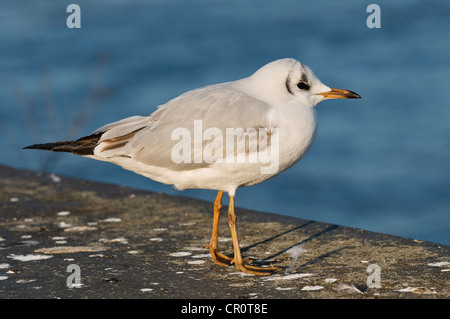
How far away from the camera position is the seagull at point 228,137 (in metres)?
Answer: 4.54

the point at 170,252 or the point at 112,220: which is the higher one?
the point at 112,220

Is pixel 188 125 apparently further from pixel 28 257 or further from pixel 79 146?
pixel 28 257

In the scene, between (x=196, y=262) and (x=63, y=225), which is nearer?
(x=196, y=262)

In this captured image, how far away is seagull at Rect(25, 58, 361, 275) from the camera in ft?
14.9

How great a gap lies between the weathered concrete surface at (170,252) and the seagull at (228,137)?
0.28 m

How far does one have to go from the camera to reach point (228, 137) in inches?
179

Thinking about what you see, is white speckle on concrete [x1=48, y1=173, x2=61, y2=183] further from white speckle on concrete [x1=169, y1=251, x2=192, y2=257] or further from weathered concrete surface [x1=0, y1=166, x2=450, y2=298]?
white speckle on concrete [x1=169, y1=251, x2=192, y2=257]

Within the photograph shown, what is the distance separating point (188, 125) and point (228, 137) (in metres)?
0.28

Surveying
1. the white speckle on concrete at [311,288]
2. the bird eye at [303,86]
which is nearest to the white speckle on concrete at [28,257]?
the white speckle on concrete at [311,288]

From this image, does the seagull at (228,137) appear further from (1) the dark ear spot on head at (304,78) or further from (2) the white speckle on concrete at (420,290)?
(2) the white speckle on concrete at (420,290)

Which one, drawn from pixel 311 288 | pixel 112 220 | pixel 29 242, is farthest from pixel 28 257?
pixel 311 288

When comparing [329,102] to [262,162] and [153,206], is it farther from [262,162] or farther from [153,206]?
[262,162]

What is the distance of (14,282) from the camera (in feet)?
14.1

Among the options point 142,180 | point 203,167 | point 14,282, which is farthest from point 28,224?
point 142,180
